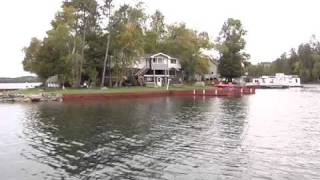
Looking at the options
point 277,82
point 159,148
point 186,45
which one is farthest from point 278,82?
point 159,148

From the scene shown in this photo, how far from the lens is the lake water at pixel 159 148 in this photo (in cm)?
2005

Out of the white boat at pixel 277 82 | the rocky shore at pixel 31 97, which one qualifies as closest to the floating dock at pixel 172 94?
the rocky shore at pixel 31 97

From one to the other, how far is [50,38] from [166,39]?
4229 centimetres

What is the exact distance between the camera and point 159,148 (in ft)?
86.6

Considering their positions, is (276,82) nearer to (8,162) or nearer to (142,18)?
(142,18)

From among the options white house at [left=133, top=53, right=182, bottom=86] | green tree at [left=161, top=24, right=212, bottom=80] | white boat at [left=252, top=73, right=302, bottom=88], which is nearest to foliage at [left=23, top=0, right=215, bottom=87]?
white house at [left=133, top=53, right=182, bottom=86]

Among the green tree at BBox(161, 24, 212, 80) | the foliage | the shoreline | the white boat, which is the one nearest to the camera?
the shoreline

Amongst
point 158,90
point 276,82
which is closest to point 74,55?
point 158,90

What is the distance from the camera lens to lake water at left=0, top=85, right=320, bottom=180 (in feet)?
65.8

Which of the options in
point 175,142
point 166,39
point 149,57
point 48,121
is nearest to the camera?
point 175,142

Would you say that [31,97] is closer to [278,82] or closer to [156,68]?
[156,68]

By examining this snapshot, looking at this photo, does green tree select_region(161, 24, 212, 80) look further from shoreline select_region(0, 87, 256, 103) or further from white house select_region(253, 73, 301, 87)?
white house select_region(253, 73, 301, 87)

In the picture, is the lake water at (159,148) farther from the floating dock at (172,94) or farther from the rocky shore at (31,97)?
the floating dock at (172,94)

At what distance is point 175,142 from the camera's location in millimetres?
28609
